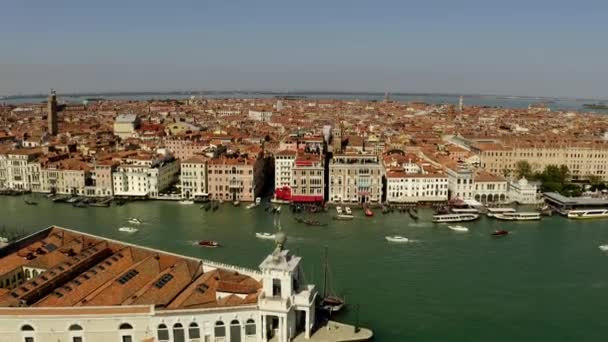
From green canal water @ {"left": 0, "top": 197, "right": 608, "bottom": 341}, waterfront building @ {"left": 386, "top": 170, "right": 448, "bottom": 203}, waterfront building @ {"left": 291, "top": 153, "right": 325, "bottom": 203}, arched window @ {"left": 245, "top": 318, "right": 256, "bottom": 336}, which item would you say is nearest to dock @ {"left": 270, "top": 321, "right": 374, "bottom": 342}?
arched window @ {"left": 245, "top": 318, "right": 256, "bottom": 336}

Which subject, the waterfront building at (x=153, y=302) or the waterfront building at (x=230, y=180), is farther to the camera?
the waterfront building at (x=230, y=180)

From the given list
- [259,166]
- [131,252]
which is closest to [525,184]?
[259,166]

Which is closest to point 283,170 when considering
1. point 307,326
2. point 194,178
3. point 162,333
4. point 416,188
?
point 194,178

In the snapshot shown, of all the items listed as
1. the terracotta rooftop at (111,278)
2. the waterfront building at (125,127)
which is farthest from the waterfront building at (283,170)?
the waterfront building at (125,127)

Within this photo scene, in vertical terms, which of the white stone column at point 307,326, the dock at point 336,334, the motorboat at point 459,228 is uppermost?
the white stone column at point 307,326

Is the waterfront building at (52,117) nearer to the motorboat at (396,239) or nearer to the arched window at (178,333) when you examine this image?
the motorboat at (396,239)

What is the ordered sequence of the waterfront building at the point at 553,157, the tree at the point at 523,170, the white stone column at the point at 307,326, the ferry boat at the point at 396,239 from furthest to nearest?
1. the waterfront building at the point at 553,157
2. the tree at the point at 523,170
3. the ferry boat at the point at 396,239
4. the white stone column at the point at 307,326

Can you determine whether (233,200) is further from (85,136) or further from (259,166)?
(85,136)
